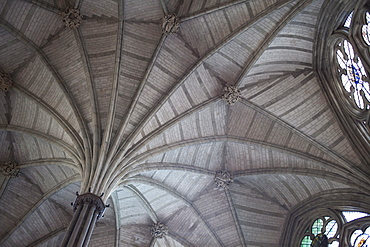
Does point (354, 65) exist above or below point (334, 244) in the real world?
above

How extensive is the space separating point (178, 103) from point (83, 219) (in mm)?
6249

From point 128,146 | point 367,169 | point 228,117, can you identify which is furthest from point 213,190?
point 367,169

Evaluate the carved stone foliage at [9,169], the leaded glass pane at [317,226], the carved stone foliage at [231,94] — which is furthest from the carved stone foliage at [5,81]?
the leaded glass pane at [317,226]

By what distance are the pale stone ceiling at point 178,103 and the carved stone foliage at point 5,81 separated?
9.8 inches

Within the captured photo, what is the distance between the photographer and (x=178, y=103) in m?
18.3

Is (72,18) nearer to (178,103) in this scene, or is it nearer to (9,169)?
(178,103)

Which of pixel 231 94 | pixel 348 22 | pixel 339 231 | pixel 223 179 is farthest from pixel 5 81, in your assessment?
pixel 339 231

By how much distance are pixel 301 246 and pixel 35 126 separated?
1141 centimetres

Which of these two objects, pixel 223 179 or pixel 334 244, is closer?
pixel 334 244

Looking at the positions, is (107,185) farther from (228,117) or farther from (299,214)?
(299,214)

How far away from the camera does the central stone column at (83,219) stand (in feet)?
43.7

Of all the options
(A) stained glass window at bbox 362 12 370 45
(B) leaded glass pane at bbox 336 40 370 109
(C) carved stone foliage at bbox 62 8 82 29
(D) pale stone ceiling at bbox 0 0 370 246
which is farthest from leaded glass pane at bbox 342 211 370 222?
(C) carved stone foliage at bbox 62 8 82 29

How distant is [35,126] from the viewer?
1880 cm

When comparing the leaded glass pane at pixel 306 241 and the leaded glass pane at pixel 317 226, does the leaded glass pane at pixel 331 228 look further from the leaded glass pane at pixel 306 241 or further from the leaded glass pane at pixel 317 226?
the leaded glass pane at pixel 306 241
